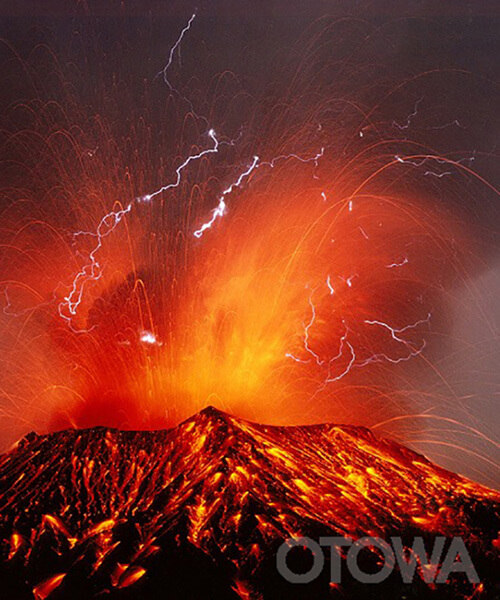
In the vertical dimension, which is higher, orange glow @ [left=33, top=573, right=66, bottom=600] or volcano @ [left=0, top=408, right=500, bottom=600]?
volcano @ [left=0, top=408, right=500, bottom=600]

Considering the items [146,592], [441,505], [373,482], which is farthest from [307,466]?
[146,592]

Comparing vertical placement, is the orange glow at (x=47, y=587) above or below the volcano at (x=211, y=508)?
below

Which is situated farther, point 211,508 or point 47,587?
point 211,508

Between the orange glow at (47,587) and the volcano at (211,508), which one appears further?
the volcano at (211,508)

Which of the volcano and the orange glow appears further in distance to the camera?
the volcano

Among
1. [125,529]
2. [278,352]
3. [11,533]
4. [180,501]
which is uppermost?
[278,352]

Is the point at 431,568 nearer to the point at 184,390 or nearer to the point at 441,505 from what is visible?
the point at 441,505

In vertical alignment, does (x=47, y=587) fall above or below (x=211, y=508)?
below

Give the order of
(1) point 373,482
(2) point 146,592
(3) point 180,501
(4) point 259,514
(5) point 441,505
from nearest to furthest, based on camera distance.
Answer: (2) point 146,592, (4) point 259,514, (3) point 180,501, (5) point 441,505, (1) point 373,482
